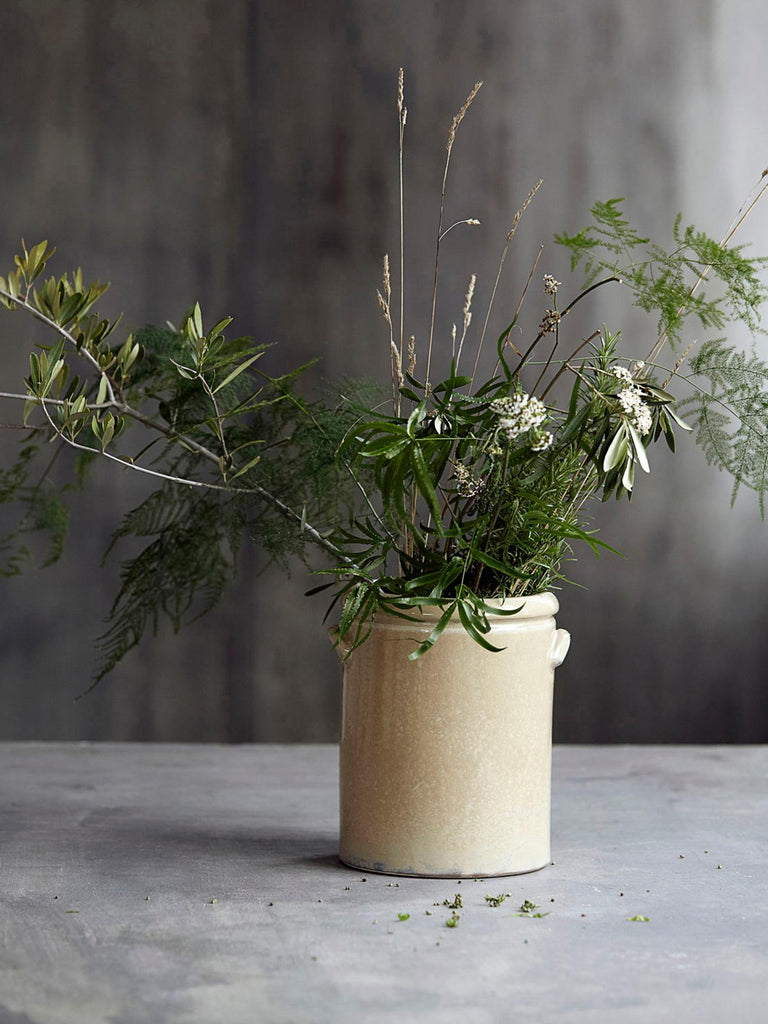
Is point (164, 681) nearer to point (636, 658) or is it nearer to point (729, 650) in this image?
point (636, 658)

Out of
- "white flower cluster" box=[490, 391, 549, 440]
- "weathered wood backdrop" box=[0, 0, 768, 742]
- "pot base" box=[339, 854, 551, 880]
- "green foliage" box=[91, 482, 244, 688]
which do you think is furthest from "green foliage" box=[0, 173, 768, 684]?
"weathered wood backdrop" box=[0, 0, 768, 742]

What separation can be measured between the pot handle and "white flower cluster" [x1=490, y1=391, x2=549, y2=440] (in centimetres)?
34

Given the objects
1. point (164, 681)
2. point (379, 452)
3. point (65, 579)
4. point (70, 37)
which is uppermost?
point (70, 37)

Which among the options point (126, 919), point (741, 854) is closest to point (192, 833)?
point (126, 919)

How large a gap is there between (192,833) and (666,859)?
0.68 meters

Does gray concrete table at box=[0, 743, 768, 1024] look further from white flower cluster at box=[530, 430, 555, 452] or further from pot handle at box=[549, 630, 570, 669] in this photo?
white flower cluster at box=[530, 430, 555, 452]

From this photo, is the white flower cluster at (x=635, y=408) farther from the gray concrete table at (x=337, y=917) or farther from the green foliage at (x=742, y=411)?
the gray concrete table at (x=337, y=917)

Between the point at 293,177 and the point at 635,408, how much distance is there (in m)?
1.35

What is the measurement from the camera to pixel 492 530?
4.57 ft

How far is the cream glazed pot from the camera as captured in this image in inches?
55.6

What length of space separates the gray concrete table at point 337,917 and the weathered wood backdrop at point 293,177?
462 millimetres

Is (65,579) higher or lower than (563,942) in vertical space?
higher

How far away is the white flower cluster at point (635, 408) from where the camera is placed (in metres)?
1.32

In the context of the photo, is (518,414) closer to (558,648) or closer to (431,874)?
(558,648)
